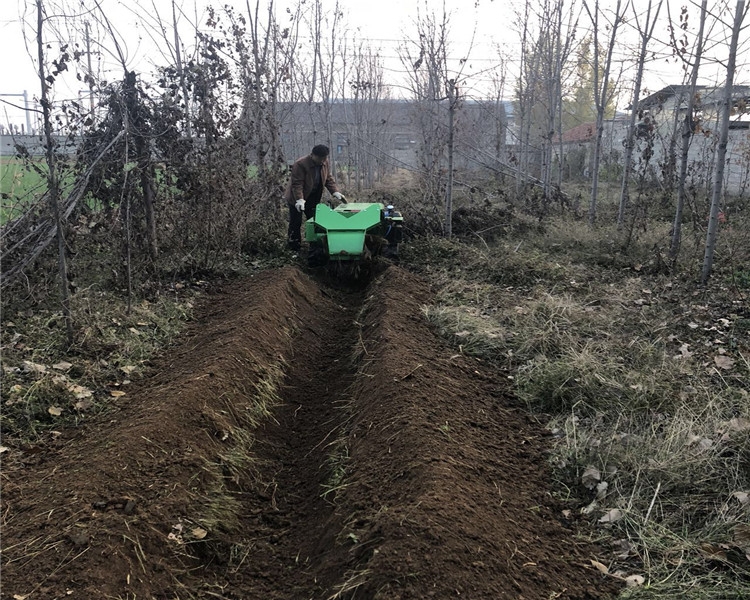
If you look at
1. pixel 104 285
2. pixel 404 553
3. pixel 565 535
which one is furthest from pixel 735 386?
pixel 104 285

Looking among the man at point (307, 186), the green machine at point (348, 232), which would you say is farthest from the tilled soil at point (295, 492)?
the man at point (307, 186)

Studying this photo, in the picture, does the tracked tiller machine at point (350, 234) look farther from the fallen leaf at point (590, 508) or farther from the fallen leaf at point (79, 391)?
the fallen leaf at point (590, 508)

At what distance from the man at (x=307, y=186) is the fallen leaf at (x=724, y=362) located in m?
5.79

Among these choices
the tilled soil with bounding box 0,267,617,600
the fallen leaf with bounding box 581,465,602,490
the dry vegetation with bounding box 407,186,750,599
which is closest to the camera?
the tilled soil with bounding box 0,267,617,600

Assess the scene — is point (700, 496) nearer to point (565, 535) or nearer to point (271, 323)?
point (565, 535)

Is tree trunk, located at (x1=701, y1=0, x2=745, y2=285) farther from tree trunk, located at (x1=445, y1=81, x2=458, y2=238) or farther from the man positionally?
the man

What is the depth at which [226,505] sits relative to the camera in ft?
11.9

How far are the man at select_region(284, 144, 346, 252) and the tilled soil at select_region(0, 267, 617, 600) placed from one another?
170 inches

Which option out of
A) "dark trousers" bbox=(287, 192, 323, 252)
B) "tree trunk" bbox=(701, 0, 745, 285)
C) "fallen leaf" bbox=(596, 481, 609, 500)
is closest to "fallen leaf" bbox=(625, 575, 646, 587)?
"fallen leaf" bbox=(596, 481, 609, 500)

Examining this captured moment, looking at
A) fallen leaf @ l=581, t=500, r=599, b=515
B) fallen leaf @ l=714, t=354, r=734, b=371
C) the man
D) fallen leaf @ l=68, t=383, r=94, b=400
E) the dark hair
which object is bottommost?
fallen leaf @ l=581, t=500, r=599, b=515

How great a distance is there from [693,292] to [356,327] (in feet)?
14.3

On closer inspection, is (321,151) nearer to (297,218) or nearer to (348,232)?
(297,218)

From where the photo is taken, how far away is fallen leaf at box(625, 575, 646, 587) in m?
2.77

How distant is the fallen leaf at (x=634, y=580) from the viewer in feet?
9.09
